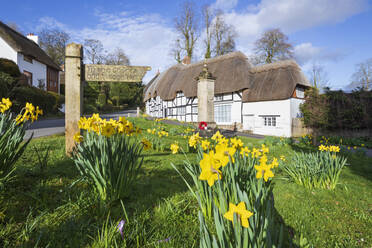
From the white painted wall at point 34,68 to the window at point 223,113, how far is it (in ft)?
58.5

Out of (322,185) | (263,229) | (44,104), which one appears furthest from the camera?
(44,104)

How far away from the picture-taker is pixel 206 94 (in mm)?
8422

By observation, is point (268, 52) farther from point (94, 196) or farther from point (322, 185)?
point (94, 196)

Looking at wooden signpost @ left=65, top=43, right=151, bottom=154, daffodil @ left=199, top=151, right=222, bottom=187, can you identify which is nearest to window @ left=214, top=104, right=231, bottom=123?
wooden signpost @ left=65, top=43, right=151, bottom=154

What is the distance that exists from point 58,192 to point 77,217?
646mm

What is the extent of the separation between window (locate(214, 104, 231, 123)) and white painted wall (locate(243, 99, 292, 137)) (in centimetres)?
144

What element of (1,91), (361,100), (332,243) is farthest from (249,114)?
(1,91)

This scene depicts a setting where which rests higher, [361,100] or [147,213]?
[361,100]

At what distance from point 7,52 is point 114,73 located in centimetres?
1889

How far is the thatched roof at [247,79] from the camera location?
1413 cm

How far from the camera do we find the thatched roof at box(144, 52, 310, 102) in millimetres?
14133

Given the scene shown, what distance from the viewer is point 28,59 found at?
57.2 ft

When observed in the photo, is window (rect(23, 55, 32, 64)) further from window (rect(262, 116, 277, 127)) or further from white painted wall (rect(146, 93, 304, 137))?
window (rect(262, 116, 277, 127))

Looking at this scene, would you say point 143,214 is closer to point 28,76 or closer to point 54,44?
point 28,76
